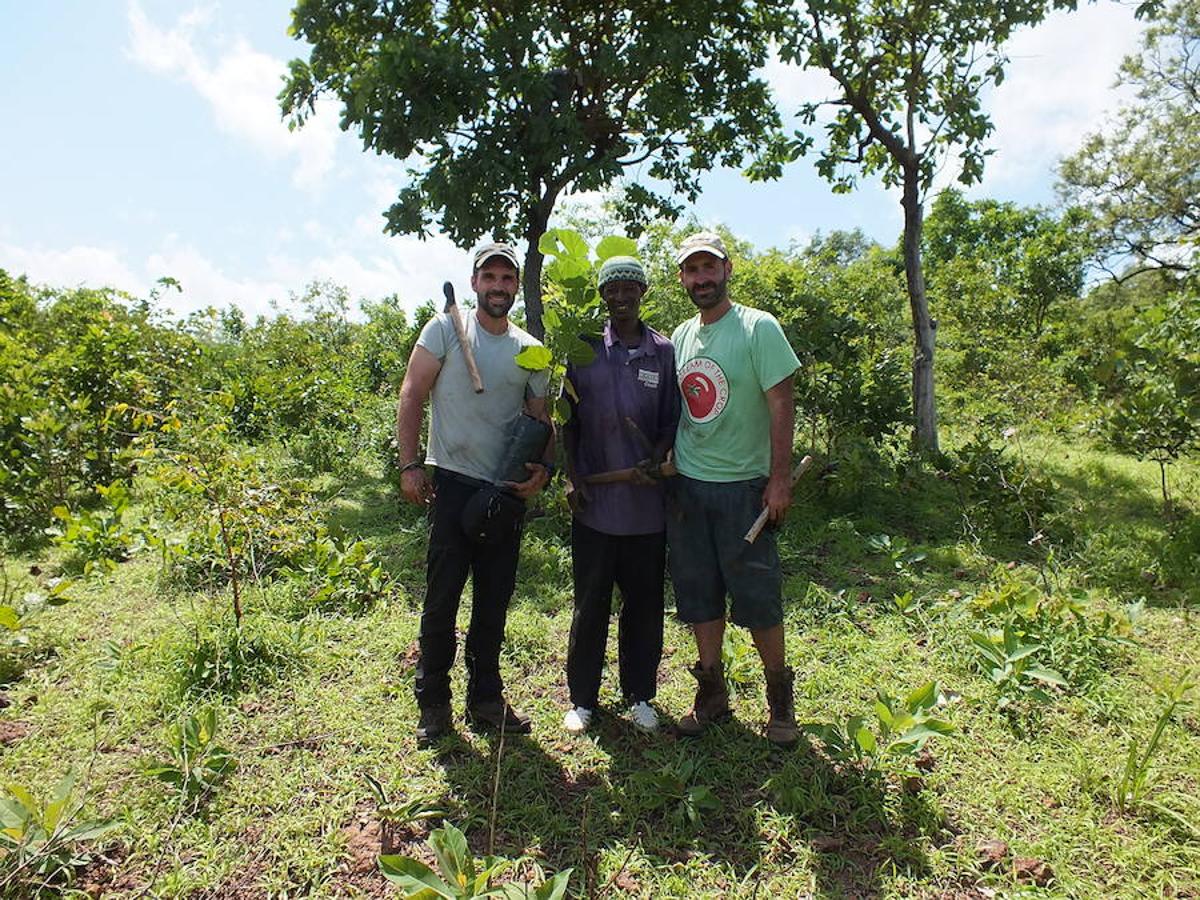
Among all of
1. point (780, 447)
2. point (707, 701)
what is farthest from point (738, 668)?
point (780, 447)

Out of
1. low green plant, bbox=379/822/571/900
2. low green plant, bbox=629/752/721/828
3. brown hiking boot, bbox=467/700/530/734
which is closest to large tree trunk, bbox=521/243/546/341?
brown hiking boot, bbox=467/700/530/734

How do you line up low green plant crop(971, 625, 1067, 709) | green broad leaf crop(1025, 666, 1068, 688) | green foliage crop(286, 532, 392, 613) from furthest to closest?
1. green foliage crop(286, 532, 392, 613)
2. low green plant crop(971, 625, 1067, 709)
3. green broad leaf crop(1025, 666, 1068, 688)

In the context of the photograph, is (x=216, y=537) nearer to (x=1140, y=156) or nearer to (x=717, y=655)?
(x=717, y=655)

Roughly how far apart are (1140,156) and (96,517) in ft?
70.6

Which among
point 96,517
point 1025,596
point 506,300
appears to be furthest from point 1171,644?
point 96,517

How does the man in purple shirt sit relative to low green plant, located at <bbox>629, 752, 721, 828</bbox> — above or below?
above

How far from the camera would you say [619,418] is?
285cm

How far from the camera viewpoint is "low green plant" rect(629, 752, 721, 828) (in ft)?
8.09

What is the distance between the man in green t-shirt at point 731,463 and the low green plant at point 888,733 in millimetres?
274

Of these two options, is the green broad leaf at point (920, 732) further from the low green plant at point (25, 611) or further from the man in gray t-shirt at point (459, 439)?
the low green plant at point (25, 611)

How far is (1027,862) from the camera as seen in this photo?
2.23 meters

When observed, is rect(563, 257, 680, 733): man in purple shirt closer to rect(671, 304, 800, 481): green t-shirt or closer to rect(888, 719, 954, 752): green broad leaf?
rect(671, 304, 800, 481): green t-shirt

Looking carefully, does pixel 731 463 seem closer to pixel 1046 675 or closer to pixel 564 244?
pixel 564 244

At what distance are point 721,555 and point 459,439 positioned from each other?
46.2 inches
